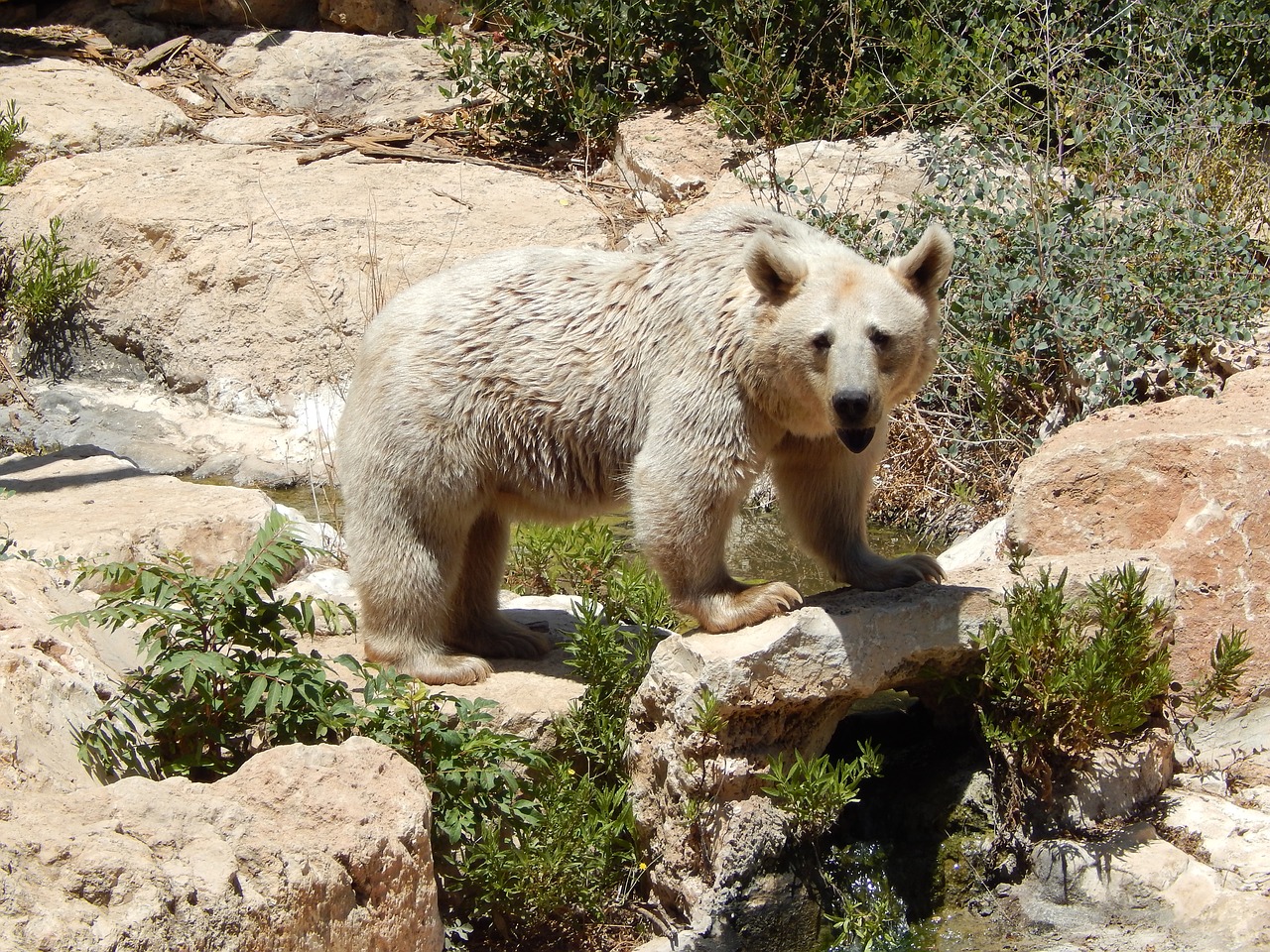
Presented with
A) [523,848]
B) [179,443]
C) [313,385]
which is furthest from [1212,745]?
[179,443]

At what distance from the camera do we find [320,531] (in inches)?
289

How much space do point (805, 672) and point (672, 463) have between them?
0.89 metres

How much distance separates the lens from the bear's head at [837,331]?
440 centimetres

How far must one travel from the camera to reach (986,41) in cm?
903

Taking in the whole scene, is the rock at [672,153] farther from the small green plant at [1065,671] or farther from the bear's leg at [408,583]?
the small green plant at [1065,671]

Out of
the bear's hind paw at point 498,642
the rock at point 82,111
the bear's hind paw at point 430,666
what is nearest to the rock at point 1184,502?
the bear's hind paw at point 498,642

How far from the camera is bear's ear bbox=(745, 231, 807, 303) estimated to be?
4574 millimetres

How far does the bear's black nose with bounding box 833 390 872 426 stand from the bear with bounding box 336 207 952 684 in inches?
5.5

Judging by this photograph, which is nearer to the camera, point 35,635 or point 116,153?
point 35,635

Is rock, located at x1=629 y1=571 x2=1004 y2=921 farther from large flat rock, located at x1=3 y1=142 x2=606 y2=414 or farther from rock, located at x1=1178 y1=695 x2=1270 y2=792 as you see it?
large flat rock, located at x1=3 y1=142 x2=606 y2=414

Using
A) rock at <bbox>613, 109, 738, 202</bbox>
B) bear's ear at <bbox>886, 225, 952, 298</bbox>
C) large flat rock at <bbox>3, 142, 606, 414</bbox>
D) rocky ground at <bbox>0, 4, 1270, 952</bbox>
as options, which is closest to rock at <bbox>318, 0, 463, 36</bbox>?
rocky ground at <bbox>0, 4, 1270, 952</bbox>

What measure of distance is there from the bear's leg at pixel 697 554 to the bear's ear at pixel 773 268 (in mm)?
724

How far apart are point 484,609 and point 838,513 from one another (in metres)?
1.66

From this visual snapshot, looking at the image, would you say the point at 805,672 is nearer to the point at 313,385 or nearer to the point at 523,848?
the point at 523,848
